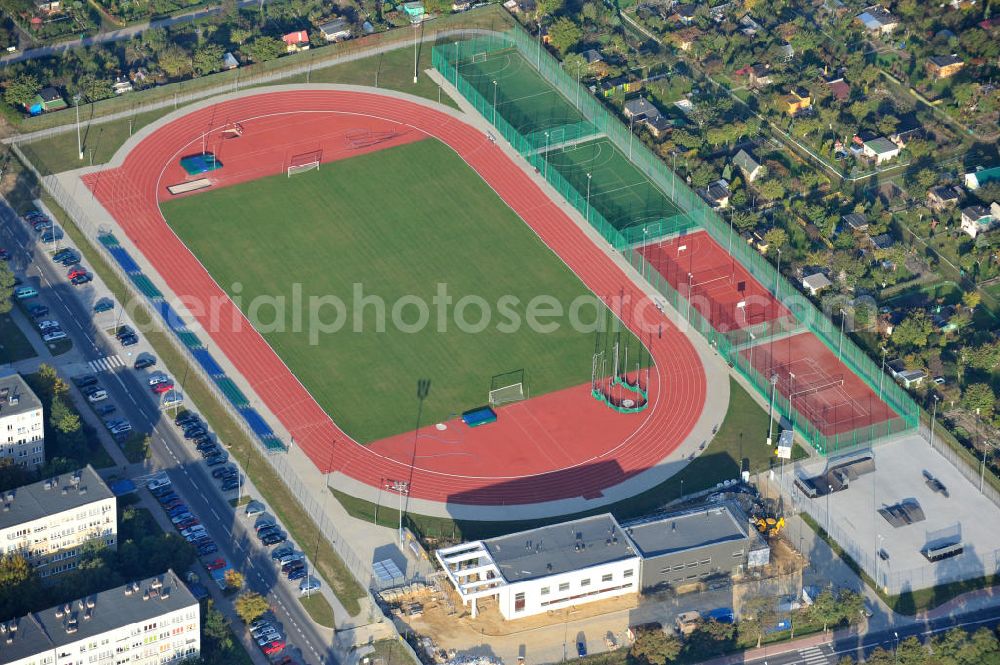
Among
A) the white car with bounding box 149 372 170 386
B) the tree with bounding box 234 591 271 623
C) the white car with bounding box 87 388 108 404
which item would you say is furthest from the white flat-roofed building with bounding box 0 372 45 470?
the tree with bounding box 234 591 271 623

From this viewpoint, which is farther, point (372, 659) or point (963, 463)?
point (963, 463)

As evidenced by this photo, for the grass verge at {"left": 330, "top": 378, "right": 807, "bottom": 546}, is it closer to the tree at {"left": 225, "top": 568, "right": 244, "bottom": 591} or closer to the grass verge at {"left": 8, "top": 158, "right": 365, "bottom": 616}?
the grass verge at {"left": 8, "top": 158, "right": 365, "bottom": 616}

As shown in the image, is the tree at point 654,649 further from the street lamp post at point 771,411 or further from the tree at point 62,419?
the tree at point 62,419

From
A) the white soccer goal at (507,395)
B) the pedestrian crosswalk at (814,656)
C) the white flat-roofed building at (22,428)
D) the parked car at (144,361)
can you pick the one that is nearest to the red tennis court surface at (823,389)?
the white soccer goal at (507,395)

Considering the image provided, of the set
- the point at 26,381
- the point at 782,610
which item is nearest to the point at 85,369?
the point at 26,381

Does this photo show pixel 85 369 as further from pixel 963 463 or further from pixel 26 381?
pixel 963 463

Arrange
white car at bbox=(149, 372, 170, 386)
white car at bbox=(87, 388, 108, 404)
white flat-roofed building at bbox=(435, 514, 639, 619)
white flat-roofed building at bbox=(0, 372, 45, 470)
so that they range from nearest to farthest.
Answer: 1. white flat-roofed building at bbox=(435, 514, 639, 619)
2. white flat-roofed building at bbox=(0, 372, 45, 470)
3. white car at bbox=(87, 388, 108, 404)
4. white car at bbox=(149, 372, 170, 386)

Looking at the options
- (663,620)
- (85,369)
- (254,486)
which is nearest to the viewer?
(663,620)
